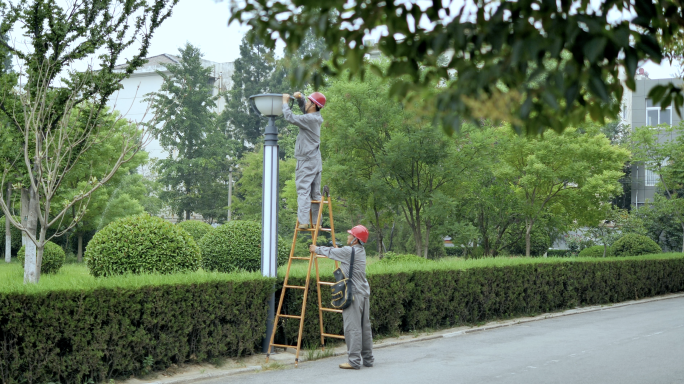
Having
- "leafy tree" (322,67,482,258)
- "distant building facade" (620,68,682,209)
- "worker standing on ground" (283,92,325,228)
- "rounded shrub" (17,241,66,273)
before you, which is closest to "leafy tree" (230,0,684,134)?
"worker standing on ground" (283,92,325,228)

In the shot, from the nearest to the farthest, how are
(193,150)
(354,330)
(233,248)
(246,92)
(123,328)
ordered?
(123,328) → (354,330) → (233,248) → (193,150) → (246,92)

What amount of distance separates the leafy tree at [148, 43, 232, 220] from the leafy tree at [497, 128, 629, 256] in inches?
1283

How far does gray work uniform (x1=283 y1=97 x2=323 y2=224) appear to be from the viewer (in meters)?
9.58

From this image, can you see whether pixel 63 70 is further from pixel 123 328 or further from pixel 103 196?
pixel 103 196

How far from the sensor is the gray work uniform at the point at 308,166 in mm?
9578

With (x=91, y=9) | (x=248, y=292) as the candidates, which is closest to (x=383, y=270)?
(x=248, y=292)

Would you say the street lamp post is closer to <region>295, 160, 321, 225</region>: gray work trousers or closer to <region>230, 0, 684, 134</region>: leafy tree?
<region>295, 160, 321, 225</region>: gray work trousers

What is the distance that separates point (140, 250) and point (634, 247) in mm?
21266

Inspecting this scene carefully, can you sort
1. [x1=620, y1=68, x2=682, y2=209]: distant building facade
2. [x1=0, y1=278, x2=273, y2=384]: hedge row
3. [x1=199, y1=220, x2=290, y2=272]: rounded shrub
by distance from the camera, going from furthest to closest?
[x1=620, y1=68, x2=682, y2=209]: distant building facade < [x1=199, y1=220, x2=290, y2=272]: rounded shrub < [x1=0, y1=278, x2=273, y2=384]: hedge row

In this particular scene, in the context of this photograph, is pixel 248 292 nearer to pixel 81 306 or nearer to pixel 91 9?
pixel 81 306

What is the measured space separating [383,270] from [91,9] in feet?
22.1

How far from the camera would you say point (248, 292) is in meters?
9.45

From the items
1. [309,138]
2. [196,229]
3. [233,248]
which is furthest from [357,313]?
[196,229]

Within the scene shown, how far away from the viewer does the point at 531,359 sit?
388 inches
